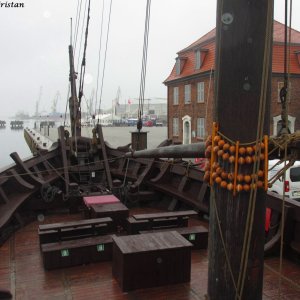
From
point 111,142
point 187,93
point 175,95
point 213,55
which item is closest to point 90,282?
point 213,55

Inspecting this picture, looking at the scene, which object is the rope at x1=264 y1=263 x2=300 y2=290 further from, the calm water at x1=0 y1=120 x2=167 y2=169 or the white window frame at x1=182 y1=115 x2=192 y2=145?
the white window frame at x1=182 y1=115 x2=192 y2=145

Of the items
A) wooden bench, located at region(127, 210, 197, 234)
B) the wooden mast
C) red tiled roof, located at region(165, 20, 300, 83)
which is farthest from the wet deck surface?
red tiled roof, located at region(165, 20, 300, 83)

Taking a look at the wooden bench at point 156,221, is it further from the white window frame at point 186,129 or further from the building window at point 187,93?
the building window at point 187,93

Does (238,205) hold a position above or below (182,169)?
above

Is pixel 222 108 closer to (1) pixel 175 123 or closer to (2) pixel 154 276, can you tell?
(2) pixel 154 276

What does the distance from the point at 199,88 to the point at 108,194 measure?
2451cm

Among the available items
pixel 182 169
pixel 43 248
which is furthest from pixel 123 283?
pixel 182 169

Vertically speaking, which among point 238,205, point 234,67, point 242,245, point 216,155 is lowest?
point 242,245

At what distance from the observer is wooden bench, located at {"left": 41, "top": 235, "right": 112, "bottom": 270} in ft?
15.5

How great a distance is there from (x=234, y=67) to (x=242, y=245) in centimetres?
100

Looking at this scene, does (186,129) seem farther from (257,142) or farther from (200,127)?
(257,142)

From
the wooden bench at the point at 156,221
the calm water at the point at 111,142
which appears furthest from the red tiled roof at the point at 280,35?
the wooden bench at the point at 156,221

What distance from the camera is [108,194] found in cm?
768

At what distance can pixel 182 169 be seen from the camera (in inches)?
312
